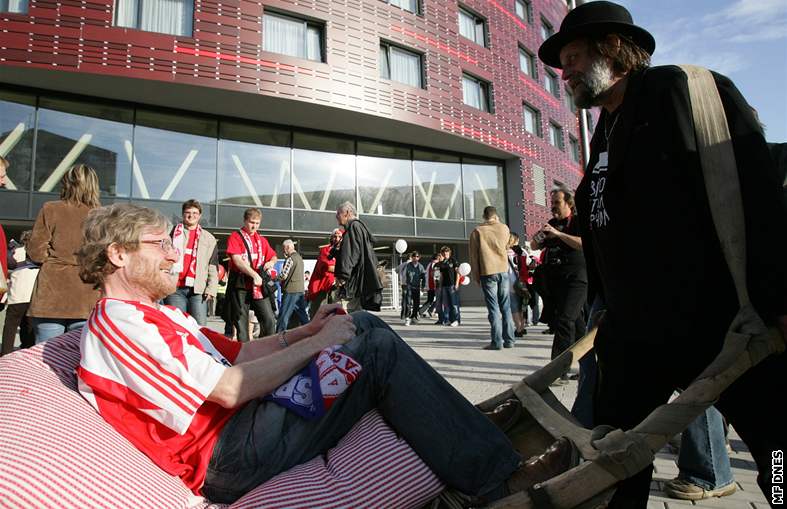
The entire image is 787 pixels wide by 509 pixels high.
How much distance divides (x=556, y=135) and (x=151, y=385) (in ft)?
96.3

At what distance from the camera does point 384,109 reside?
56.6 ft

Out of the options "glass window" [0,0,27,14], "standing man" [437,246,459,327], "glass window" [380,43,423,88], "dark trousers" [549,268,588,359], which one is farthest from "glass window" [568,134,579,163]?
"dark trousers" [549,268,588,359]

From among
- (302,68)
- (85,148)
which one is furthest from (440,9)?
(85,148)

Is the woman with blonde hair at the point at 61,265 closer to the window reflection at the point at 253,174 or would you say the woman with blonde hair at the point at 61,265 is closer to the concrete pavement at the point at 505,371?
the concrete pavement at the point at 505,371

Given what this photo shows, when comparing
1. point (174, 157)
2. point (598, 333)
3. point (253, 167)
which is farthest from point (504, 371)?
point (174, 157)

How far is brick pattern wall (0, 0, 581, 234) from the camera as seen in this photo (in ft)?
43.5

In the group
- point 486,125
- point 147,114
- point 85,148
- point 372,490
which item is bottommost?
point 372,490

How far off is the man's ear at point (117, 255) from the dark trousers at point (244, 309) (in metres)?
4.31

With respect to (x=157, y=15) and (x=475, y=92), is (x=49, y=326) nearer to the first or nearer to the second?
(x=157, y=15)

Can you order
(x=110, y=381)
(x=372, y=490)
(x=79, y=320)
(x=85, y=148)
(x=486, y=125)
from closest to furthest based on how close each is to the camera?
(x=372, y=490)
(x=110, y=381)
(x=79, y=320)
(x=85, y=148)
(x=486, y=125)

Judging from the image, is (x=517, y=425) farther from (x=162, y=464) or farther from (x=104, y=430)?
(x=104, y=430)

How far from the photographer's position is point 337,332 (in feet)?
6.53

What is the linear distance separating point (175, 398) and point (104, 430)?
0.22 metres

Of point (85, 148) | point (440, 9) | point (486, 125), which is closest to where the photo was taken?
point (85, 148)
